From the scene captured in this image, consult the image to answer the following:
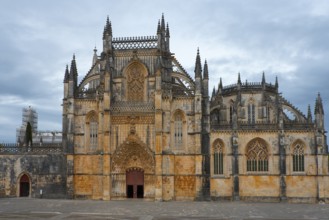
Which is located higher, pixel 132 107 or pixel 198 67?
pixel 198 67

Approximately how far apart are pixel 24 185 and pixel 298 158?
3225cm

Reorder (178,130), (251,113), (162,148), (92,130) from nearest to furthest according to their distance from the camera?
(162,148), (178,130), (92,130), (251,113)

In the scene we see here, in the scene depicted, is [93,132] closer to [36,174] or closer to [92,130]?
[92,130]

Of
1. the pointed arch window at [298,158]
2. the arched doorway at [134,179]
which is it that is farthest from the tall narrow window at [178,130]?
the pointed arch window at [298,158]

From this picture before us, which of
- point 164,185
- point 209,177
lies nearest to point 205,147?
point 209,177

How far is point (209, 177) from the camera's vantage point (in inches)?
1885

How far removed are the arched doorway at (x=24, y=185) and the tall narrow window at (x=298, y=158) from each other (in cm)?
3110

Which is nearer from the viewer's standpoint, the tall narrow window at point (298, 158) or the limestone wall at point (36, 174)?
the tall narrow window at point (298, 158)

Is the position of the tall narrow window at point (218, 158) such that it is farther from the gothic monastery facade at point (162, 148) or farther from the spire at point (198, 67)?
the spire at point (198, 67)

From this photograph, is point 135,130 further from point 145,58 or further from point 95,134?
point 145,58

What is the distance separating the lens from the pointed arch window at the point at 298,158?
47719 millimetres

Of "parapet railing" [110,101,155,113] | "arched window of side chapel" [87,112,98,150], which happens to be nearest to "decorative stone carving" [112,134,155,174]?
"parapet railing" [110,101,155,113]

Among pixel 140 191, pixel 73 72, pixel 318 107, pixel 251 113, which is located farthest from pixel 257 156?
pixel 73 72

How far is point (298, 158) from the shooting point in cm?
4791
